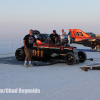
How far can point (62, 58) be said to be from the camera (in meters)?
9.52

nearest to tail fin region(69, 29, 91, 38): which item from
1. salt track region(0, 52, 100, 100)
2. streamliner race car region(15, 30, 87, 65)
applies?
streamliner race car region(15, 30, 87, 65)

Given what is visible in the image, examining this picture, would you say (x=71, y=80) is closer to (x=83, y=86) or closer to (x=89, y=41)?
(x=83, y=86)

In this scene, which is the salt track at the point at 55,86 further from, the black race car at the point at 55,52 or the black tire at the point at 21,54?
the black tire at the point at 21,54

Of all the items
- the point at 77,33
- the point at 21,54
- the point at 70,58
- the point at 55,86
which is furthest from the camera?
the point at 77,33

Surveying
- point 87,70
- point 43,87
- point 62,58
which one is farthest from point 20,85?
point 62,58

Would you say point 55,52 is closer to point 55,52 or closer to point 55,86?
point 55,52

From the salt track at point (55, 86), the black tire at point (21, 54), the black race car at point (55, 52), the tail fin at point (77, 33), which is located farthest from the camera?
the tail fin at point (77, 33)

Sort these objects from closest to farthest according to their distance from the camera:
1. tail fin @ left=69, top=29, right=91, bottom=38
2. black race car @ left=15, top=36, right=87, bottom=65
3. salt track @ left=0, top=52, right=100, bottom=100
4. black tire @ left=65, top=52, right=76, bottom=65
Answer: salt track @ left=0, top=52, right=100, bottom=100 → black tire @ left=65, top=52, right=76, bottom=65 → black race car @ left=15, top=36, right=87, bottom=65 → tail fin @ left=69, top=29, right=91, bottom=38

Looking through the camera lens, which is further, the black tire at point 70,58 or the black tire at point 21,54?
the black tire at point 21,54

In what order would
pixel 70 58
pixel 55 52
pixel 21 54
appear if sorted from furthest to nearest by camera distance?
pixel 21 54 < pixel 55 52 < pixel 70 58

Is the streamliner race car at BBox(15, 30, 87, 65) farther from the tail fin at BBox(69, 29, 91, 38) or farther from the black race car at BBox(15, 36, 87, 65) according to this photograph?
the tail fin at BBox(69, 29, 91, 38)

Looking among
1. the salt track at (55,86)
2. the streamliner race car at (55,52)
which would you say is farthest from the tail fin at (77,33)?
the salt track at (55,86)

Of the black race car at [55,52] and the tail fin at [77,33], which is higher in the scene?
the tail fin at [77,33]

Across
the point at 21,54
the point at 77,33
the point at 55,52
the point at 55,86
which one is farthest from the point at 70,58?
the point at 77,33
